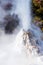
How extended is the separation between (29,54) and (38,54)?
68mm

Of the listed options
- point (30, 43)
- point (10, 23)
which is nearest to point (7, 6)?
point (10, 23)

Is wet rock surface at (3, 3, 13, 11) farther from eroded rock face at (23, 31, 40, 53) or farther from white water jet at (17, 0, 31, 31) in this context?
eroded rock face at (23, 31, 40, 53)

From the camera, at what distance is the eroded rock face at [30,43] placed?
160 centimetres

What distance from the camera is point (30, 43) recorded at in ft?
5.28

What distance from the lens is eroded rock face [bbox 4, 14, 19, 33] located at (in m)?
1.61

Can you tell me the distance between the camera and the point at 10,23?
5.30ft

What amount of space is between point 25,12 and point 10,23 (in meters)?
0.14

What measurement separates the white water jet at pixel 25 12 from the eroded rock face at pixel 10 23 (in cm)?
5

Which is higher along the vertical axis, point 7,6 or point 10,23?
point 7,6

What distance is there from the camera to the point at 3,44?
5.26 feet

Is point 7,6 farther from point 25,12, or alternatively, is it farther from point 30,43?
point 30,43

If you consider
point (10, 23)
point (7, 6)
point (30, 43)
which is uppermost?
point (7, 6)

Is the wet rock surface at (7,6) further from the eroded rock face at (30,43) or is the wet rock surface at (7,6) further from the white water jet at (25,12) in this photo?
the eroded rock face at (30,43)

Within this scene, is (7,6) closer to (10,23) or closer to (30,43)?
(10,23)
